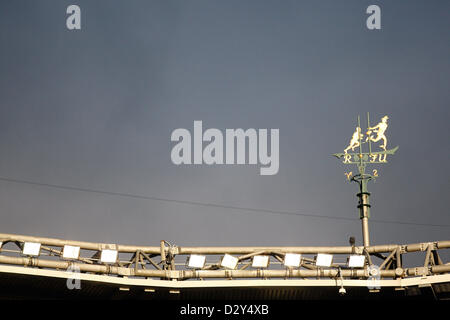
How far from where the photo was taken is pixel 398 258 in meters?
26.0

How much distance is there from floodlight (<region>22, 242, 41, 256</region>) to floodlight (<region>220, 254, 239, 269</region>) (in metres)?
6.83

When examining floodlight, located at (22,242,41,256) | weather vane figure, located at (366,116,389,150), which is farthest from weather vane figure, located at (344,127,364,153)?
floodlight, located at (22,242,41,256)

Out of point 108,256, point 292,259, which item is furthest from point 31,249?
point 292,259

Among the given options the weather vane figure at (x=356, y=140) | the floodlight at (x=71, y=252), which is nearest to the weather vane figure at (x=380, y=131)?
the weather vane figure at (x=356, y=140)

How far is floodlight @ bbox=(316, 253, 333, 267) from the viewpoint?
26.1 metres

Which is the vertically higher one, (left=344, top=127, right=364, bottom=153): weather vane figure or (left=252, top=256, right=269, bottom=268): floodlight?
(left=344, top=127, right=364, bottom=153): weather vane figure

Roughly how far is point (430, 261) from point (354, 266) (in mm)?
2886

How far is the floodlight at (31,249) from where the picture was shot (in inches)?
986

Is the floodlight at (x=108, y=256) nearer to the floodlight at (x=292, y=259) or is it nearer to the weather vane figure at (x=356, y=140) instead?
the floodlight at (x=292, y=259)

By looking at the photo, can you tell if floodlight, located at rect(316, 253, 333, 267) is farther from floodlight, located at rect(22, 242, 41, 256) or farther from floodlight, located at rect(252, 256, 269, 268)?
floodlight, located at rect(22, 242, 41, 256)

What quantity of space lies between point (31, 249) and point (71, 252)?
1.44 m
